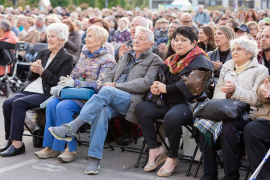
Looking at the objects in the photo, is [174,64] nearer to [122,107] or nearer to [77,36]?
[122,107]

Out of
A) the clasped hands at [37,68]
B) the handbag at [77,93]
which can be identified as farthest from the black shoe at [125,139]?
the clasped hands at [37,68]

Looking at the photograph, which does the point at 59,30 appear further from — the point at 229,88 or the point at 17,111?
the point at 229,88

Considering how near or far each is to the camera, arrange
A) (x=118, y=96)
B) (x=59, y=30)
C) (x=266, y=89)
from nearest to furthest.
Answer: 1. (x=266, y=89)
2. (x=118, y=96)
3. (x=59, y=30)

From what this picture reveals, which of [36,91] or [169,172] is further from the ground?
[36,91]

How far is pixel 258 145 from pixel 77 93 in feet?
7.51

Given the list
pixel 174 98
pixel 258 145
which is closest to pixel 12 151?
pixel 174 98

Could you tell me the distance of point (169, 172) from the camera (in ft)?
13.3

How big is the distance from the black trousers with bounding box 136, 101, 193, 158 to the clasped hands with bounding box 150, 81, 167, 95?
16 cm

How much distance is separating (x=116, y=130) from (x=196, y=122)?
5.69 feet

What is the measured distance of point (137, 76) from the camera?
470 centimetres

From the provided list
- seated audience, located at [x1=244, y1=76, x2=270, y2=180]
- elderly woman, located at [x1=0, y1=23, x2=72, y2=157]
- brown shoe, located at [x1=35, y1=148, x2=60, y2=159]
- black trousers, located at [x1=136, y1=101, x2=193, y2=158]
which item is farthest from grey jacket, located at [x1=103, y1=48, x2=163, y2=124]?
seated audience, located at [x1=244, y1=76, x2=270, y2=180]

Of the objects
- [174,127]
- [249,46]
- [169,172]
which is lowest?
[169,172]

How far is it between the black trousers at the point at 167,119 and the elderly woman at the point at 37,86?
1.43 m

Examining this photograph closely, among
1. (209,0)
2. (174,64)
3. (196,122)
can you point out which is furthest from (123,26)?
(209,0)
